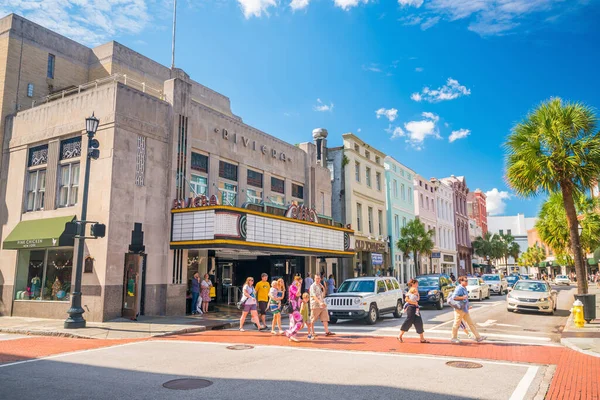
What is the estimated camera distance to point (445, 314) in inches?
806

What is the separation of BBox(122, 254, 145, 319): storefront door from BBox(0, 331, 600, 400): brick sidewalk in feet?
11.3

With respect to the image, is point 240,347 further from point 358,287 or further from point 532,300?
point 532,300

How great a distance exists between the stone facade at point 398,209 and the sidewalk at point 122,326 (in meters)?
25.3

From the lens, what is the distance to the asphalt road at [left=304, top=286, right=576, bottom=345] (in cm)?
1350

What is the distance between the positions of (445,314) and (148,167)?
14.3 metres

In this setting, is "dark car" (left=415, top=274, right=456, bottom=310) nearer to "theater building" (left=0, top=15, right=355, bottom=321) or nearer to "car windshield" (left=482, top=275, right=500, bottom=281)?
"theater building" (left=0, top=15, right=355, bottom=321)

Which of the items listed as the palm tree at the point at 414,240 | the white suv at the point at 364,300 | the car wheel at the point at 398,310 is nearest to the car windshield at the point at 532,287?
the car wheel at the point at 398,310

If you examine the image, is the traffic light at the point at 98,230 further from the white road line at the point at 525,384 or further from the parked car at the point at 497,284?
the parked car at the point at 497,284

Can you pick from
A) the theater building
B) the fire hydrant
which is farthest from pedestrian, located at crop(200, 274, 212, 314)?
the fire hydrant

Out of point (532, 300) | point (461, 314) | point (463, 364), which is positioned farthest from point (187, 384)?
point (532, 300)

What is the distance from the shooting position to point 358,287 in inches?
695

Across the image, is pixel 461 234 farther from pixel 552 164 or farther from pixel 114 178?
pixel 114 178

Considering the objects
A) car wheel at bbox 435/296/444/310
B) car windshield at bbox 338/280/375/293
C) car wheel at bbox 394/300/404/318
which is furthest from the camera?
car wheel at bbox 435/296/444/310

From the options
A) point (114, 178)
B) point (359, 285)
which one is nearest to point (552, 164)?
point (359, 285)
